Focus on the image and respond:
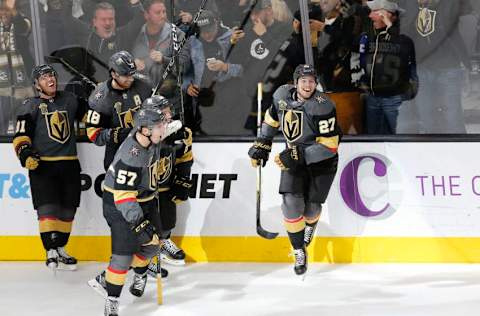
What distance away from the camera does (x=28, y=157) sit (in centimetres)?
610

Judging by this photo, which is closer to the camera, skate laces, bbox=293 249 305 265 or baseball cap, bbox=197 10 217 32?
skate laces, bbox=293 249 305 265

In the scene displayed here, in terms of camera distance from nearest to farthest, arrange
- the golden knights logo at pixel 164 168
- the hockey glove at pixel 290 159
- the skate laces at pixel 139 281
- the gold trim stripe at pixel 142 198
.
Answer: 1. the gold trim stripe at pixel 142 198
2. the skate laces at pixel 139 281
3. the golden knights logo at pixel 164 168
4. the hockey glove at pixel 290 159

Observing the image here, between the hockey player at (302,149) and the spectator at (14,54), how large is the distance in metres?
1.61

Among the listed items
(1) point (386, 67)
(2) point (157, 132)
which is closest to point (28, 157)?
(2) point (157, 132)

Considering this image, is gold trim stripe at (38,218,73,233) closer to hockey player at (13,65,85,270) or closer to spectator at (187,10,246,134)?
hockey player at (13,65,85,270)

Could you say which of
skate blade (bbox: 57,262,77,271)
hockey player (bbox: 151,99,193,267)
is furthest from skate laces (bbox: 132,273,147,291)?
skate blade (bbox: 57,262,77,271)

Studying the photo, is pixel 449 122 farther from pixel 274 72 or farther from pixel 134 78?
pixel 134 78

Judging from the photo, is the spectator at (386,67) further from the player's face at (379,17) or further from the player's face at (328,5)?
the player's face at (328,5)

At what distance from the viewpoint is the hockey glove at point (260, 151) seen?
6012mm

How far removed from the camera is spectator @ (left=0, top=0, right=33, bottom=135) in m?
6.47

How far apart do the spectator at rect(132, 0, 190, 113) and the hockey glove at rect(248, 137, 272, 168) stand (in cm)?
66

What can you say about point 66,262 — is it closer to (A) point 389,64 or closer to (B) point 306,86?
(B) point 306,86

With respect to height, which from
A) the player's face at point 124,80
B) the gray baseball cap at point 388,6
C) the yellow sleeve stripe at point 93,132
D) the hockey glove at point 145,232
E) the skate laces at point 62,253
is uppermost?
the gray baseball cap at point 388,6

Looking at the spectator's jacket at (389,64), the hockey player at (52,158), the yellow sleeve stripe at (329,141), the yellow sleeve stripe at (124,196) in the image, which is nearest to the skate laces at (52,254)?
the hockey player at (52,158)
